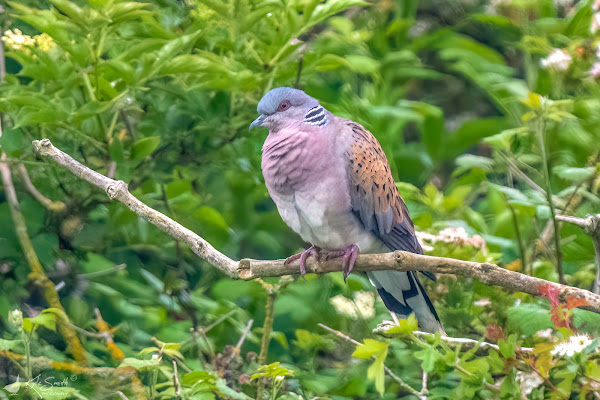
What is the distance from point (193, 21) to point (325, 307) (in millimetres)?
988

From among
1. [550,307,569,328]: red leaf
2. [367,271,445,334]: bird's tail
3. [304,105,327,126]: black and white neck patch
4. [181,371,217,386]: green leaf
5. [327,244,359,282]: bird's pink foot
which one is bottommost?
[367,271,445,334]: bird's tail

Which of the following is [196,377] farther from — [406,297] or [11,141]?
[11,141]

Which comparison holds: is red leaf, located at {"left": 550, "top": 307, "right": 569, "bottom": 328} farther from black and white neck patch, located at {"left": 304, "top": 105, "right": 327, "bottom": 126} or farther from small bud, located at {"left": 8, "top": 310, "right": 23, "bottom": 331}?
small bud, located at {"left": 8, "top": 310, "right": 23, "bottom": 331}

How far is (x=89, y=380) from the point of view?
6.92 feet

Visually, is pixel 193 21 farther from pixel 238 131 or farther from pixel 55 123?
pixel 55 123

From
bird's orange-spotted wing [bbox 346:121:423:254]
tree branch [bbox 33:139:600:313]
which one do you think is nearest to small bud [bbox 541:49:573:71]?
bird's orange-spotted wing [bbox 346:121:423:254]

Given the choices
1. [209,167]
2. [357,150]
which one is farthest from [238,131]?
[357,150]

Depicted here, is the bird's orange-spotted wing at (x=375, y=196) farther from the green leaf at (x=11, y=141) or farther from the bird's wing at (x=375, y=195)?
the green leaf at (x=11, y=141)

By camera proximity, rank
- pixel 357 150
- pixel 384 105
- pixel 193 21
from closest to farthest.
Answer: pixel 357 150 → pixel 193 21 → pixel 384 105

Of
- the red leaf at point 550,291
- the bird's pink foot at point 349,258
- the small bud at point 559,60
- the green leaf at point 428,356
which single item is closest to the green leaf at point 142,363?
the bird's pink foot at point 349,258

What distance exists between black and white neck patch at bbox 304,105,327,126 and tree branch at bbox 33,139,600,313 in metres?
0.42

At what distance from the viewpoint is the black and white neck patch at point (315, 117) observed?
2.07 meters

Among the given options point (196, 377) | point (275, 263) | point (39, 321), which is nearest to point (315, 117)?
point (275, 263)

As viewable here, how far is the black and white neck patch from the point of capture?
2.07 meters
